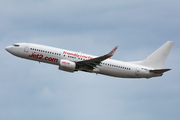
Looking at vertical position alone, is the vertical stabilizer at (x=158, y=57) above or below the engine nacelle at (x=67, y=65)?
above

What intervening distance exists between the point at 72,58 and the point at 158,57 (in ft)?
56.1

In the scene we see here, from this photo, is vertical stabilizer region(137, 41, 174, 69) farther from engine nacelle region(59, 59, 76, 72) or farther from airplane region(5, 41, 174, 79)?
engine nacelle region(59, 59, 76, 72)

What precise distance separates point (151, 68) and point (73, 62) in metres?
15.2

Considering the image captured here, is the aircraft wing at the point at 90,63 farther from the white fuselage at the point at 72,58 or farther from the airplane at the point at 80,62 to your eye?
the white fuselage at the point at 72,58

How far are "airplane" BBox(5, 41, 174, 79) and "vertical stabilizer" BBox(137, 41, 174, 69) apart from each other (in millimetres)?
1600

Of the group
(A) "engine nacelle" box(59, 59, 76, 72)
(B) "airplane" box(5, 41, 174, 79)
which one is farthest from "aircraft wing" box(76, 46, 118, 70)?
(A) "engine nacelle" box(59, 59, 76, 72)

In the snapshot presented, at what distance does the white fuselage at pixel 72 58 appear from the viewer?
4841 centimetres

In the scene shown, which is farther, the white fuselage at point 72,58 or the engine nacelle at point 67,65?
the white fuselage at point 72,58

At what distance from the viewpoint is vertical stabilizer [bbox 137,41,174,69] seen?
176 ft

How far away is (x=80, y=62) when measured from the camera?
4806cm

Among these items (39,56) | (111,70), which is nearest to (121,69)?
(111,70)

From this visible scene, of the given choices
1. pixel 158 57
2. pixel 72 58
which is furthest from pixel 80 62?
pixel 158 57

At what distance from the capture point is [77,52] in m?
50.1

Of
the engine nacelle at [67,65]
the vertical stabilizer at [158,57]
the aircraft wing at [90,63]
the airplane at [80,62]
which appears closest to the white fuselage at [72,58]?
the airplane at [80,62]
